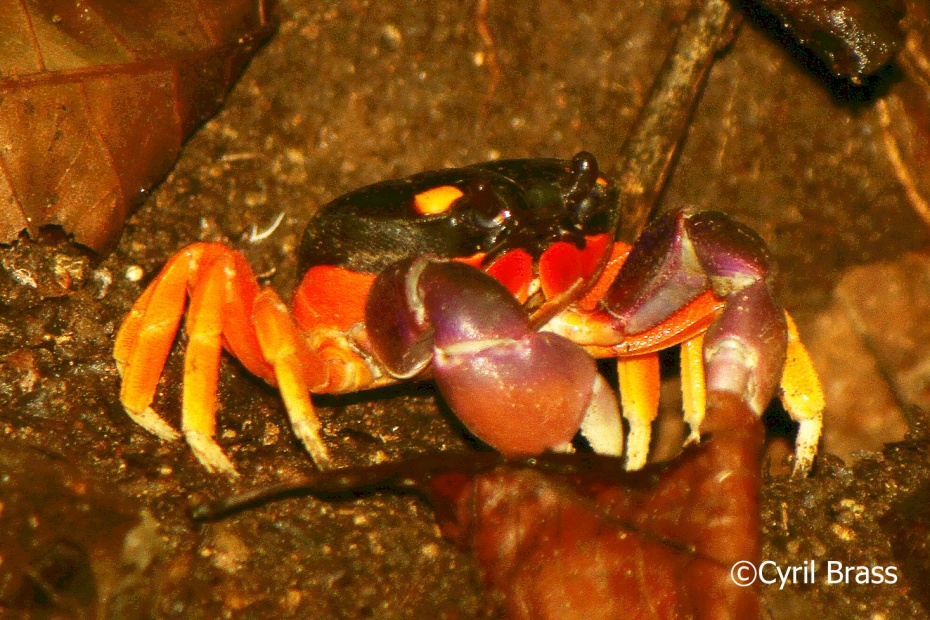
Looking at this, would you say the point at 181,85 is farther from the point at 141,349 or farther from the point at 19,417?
the point at 19,417

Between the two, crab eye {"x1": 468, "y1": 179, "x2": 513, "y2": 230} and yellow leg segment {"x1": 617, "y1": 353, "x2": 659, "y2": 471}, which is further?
yellow leg segment {"x1": 617, "y1": 353, "x2": 659, "y2": 471}

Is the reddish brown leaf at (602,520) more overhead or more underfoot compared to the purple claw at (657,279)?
more underfoot

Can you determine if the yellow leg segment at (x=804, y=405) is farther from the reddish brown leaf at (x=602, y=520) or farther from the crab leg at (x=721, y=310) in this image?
the reddish brown leaf at (x=602, y=520)

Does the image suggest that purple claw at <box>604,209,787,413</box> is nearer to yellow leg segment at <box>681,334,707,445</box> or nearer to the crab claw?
yellow leg segment at <box>681,334,707,445</box>

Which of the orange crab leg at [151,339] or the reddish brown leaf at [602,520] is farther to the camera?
the orange crab leg at [151,339]

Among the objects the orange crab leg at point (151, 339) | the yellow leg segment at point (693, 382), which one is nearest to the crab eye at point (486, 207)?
the yellow leg segment at point (693, 382)

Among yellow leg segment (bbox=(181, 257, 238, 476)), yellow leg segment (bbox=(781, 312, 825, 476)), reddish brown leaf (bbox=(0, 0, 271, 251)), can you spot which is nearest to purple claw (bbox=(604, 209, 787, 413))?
yellow leg segment (bbox=(781, 312, 825, 476))

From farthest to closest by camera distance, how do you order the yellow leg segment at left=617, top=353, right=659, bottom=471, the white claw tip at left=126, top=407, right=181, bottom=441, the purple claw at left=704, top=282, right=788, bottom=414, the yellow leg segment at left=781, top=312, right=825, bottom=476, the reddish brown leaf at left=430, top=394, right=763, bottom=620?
the yellow leg segment at left=617, top=353, right=659, bottom=471 < the yellow leg segment at left=781, top=312, right=825, bottom=476 < the white claw tip at left=126, top=407, right=181, bottom=441 < the purple claw at left=704, top=282, right=788, bottom=414 < the reddish brown leaf at left=430, top=394, right=763, bottom=620

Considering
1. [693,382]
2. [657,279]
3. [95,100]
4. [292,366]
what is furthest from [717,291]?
[95,100]
